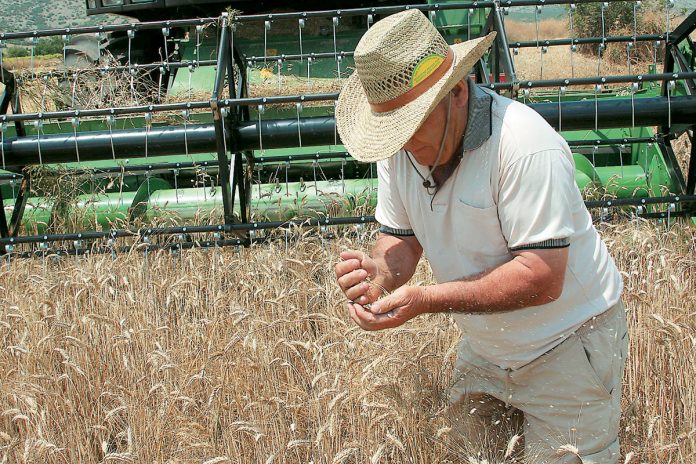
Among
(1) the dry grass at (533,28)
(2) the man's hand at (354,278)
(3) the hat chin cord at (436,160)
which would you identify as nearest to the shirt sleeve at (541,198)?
(3) the hat chin cord at (436,160)

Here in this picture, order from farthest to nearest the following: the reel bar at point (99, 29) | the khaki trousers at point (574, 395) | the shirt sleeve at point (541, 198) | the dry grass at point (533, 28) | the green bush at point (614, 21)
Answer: the dry grass at point (533, 28) → the green bush at point (614, 21) → the reel bar at point (99, 29) → the khaki trousers at point (574, 395) → the shirt sleeve at point (541, 198)

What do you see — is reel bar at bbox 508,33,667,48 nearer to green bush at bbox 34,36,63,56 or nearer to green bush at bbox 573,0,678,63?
green bush at bbox 34,36,63,56

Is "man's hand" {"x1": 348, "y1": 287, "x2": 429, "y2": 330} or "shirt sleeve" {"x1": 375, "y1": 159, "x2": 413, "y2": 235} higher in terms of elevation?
"shirt sleeve" {"x1": 375, "y1": 159, "x2": 413, "y2": 235}

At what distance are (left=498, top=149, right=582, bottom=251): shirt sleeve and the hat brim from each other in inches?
8.8

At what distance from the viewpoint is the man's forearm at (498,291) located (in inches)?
70.1

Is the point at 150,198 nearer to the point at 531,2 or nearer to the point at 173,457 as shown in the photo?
the point at 531,2

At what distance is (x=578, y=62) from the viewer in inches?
579

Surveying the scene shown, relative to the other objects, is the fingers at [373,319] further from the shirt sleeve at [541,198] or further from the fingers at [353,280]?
the shirt sleeve at [541,198]

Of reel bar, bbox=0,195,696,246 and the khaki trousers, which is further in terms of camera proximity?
reel bar, bbox=0,195,696,246

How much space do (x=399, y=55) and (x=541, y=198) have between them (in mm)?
423

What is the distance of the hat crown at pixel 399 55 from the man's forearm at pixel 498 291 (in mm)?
439

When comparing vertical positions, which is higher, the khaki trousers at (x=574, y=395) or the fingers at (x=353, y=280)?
the fingers at (x=353, y=280)

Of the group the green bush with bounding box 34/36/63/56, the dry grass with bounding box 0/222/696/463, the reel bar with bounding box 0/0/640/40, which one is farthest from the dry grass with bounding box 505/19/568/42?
the dry grass with bounding box 0/222/696/463

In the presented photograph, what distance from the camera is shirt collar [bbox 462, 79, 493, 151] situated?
71.2 inches
